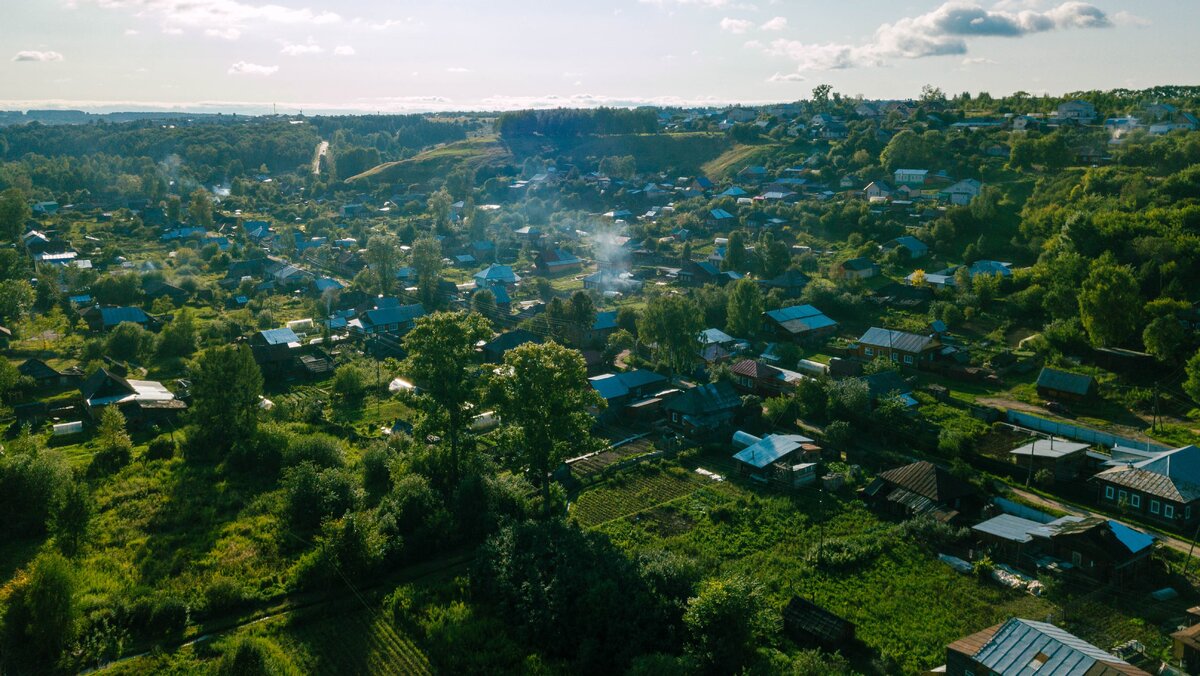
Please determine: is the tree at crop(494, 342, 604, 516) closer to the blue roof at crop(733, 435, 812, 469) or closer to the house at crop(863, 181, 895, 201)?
the blue roof at crop(733, 435, 812, 469)

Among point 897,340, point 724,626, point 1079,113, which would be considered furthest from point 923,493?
point 1079,113

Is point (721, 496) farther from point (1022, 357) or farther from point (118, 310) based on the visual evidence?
point (118, 310)

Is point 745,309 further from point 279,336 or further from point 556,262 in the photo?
point 279,336

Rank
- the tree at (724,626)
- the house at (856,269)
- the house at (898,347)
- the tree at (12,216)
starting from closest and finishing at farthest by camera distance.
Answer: the tree at (724,626)
the house at (898,347)
the house at (856,269)
the tree at (12,216)

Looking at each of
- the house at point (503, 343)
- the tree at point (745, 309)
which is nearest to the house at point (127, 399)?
the house at point (503, 343)

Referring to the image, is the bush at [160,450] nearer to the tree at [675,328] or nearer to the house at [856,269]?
the tree at [675,328]

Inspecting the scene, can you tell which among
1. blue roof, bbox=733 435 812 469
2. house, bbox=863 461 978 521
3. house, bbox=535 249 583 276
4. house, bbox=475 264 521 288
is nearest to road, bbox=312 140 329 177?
house, bbox=535 249 583 276

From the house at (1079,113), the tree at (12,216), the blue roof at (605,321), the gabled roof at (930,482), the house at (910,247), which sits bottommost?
the gabled roof at (930,482)
